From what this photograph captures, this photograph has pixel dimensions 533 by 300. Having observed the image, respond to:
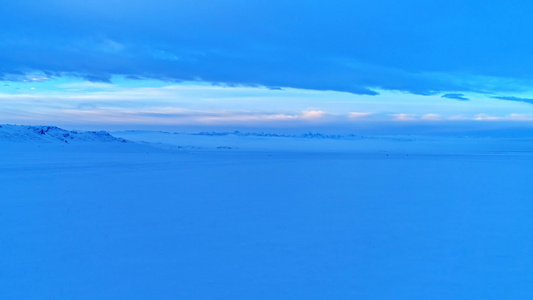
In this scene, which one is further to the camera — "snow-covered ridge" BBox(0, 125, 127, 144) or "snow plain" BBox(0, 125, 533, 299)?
"snow-covered ridge" BBox(0, 125, 127, 144)

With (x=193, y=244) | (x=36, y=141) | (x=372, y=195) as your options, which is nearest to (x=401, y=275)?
(x=193, y=244)

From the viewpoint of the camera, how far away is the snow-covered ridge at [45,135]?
100ft

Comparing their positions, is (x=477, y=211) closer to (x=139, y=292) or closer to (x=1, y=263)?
(x=139, y=292)

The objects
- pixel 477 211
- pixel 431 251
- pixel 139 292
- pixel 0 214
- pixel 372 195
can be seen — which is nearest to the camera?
pixel 139 292

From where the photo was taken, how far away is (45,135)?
32.9 m

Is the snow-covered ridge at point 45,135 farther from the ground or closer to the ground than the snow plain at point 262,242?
farther from the ground

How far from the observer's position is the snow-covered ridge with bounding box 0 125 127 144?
100 ft

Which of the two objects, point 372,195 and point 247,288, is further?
point 372,195

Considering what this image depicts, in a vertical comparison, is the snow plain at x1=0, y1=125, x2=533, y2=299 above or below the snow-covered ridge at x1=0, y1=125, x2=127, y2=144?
below

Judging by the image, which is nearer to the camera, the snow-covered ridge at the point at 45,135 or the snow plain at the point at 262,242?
the snow plain at the point at 262,242

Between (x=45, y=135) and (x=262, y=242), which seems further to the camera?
(x=45, y=135)

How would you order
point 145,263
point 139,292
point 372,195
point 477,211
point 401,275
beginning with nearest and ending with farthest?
point 139,292
point 401,275
point 145,263
point 477,211
point 372,195

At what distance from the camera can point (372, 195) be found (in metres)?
9.82

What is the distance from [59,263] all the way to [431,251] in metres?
4.64
